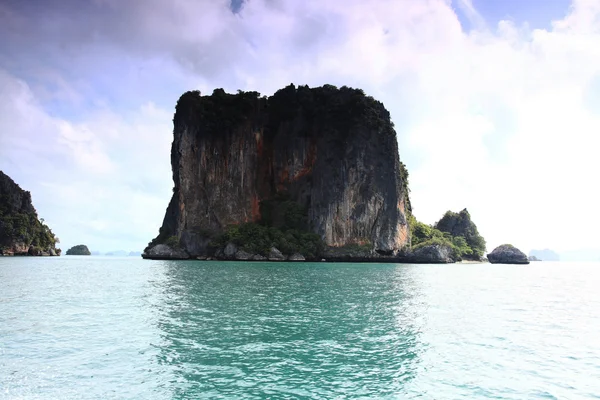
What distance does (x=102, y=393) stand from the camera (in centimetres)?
958

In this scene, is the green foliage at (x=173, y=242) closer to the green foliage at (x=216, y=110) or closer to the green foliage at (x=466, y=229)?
the green foliage at (x=216, y=110)

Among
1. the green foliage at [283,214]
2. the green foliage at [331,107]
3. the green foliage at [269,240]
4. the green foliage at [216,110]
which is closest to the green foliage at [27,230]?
the green foliage at [216,110]

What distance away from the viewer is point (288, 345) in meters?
13.8

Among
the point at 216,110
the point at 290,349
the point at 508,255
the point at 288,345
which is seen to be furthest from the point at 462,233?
the point at 290,349

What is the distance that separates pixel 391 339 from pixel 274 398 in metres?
7.17

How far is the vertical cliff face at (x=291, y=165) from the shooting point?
9594 cm

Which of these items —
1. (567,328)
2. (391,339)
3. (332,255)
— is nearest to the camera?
(391,339)

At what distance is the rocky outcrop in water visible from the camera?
4503 inches

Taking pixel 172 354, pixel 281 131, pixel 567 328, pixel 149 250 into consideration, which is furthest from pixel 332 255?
pixel 172 354

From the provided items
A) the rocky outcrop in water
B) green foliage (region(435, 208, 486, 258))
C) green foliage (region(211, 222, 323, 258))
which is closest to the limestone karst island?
green foliage (region(211, 222, 323, 258))

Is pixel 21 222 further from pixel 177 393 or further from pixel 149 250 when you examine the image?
pixel 177 393

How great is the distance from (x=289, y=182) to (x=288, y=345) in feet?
305

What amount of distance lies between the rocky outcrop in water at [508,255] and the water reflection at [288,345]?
105 metres

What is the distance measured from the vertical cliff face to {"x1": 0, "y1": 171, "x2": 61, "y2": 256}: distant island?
152 ft
